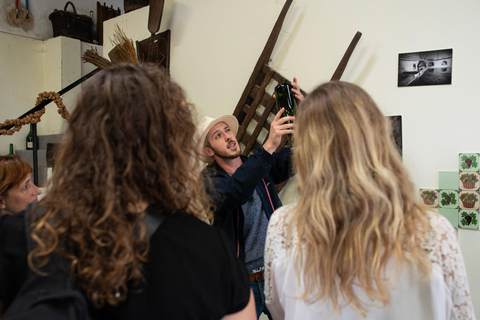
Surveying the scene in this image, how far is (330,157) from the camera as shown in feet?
2.63

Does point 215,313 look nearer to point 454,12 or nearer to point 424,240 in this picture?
point 424,240

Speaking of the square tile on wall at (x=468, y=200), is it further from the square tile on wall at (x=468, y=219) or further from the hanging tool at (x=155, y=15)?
the hanging tool at (x=155, y=15)

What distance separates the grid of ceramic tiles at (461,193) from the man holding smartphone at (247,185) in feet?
2.21

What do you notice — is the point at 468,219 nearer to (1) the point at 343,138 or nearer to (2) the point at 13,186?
(1) the point at 343,138

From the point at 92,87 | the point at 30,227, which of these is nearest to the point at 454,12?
the point at 92,87

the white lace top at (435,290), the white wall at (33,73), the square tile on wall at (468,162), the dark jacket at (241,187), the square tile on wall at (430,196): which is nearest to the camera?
the white lace top at (435,290)

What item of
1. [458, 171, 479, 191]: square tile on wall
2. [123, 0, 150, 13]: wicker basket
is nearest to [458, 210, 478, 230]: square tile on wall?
[458, 171, 479, 191]: square tile on wall

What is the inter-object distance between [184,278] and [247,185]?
862 millimetres

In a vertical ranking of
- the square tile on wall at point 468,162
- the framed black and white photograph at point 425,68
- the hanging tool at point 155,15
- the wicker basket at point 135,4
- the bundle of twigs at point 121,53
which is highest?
the wicker basket at point 135,4

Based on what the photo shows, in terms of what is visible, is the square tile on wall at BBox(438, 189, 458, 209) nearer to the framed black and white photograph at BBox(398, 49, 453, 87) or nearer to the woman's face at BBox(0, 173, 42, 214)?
the framed black and white photograph at BBox(398, 49, 453, 87)

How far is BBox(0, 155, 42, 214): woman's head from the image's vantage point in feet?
5.36

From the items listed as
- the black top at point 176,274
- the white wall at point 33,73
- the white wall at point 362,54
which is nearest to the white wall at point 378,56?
the white wall at point 362,54

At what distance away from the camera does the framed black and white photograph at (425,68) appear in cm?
168

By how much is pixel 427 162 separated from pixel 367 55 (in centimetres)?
58
